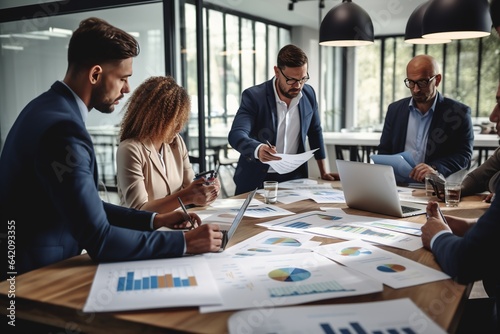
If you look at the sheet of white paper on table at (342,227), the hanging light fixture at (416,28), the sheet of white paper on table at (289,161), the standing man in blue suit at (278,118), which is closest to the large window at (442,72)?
the hanging light fixture at (416,28)

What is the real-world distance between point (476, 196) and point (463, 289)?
149 cm

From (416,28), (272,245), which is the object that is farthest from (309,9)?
(272,245)

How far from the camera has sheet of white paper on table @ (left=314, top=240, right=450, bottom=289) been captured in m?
1.25

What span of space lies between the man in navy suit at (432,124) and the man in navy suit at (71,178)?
2031mm

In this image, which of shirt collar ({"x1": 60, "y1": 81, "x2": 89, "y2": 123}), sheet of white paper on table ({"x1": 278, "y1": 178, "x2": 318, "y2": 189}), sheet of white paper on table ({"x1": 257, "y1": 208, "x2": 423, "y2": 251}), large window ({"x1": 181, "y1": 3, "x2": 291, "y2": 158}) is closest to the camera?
shirt collar ({"x1": 60, "y1": 81, "x2": 89, "y2": 123})

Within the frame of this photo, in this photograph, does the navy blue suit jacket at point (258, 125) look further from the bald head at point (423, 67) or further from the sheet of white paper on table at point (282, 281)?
the sheet of white paper on table at point (282, 281)

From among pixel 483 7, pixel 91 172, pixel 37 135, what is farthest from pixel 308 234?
pixel 483 7

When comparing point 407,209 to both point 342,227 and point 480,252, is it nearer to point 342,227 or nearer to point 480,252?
point 342,227

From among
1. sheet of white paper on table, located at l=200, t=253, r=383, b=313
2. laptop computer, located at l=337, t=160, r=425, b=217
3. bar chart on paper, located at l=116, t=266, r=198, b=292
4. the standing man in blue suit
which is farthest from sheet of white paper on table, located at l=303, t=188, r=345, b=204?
bar chart on paper, located at l=116, t=266, r=198, b=292

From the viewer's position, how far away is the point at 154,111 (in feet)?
7.50

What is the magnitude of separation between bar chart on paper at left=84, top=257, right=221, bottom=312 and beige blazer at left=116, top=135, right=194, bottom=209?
81 cm

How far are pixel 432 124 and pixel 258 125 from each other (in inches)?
44.7

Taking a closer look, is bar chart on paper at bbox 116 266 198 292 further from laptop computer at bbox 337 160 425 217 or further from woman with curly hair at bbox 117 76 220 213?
laptop computer at bbox 337 160 425 217

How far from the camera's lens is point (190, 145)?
4.69m
